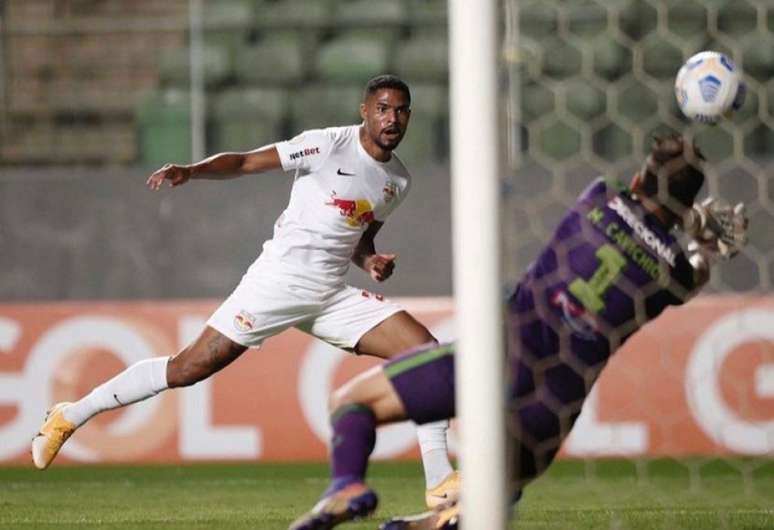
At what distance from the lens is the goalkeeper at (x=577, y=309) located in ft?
14.9

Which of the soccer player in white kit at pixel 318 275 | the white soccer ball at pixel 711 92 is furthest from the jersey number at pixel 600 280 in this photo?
the soccer player in white kit at pixel 318 275

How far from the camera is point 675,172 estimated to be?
4.54m

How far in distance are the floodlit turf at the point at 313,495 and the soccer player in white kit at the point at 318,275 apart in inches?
19.7

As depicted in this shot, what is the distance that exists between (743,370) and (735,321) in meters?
0.29

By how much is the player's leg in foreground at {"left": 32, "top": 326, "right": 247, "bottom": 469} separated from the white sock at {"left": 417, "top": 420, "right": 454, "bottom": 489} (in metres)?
0.82

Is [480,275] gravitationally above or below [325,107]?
below

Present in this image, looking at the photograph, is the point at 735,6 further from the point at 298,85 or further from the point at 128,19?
the point at 128,19

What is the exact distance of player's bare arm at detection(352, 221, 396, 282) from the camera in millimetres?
6297

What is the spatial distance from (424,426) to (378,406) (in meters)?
1.73

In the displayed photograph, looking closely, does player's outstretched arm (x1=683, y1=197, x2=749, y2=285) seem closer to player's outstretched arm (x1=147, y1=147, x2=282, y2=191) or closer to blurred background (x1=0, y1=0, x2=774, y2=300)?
player's outstretched arm (x1=147, y1=147, x2=282, y2=191)

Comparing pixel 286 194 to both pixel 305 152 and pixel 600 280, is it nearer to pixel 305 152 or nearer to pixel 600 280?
pixel 305 152

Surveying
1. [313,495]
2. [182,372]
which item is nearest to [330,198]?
[182,372]

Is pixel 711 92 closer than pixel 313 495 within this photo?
Yes

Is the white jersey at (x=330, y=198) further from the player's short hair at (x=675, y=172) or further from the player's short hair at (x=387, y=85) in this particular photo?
the player's short hair at (x=675, y=172)
